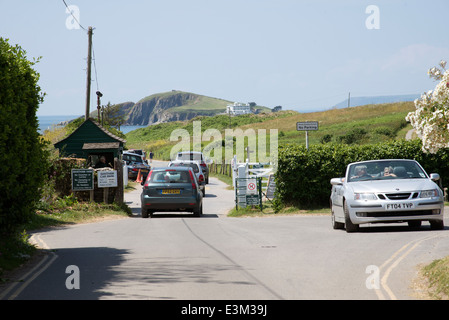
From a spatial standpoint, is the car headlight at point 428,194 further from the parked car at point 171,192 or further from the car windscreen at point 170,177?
the car windscreen at point 170,177

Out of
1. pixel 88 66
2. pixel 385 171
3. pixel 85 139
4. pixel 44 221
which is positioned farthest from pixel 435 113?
pixel 88 66

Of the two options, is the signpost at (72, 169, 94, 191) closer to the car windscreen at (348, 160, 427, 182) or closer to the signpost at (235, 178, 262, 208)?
the signpost at (235, 178, 262, 208)

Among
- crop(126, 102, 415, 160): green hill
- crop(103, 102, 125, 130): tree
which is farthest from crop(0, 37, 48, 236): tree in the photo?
crop(103, 102, 125, 130): tree

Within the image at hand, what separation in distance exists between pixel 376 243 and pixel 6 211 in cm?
652

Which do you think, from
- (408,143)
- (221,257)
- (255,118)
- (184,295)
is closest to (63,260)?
(221,257)

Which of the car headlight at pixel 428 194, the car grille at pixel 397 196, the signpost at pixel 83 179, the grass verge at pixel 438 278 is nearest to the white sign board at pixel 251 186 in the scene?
the signpost at pixel 83 179

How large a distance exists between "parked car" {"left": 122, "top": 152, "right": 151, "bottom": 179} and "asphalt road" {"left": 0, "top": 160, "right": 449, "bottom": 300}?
2980cm

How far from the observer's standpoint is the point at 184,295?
25.4 feet

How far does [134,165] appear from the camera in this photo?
47.4 m

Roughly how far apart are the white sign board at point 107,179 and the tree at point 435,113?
9.83 m

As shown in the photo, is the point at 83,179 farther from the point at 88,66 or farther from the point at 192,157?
the point at 192,157

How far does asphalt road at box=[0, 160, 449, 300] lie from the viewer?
8.02 metres

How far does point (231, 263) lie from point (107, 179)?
43.2 ft
